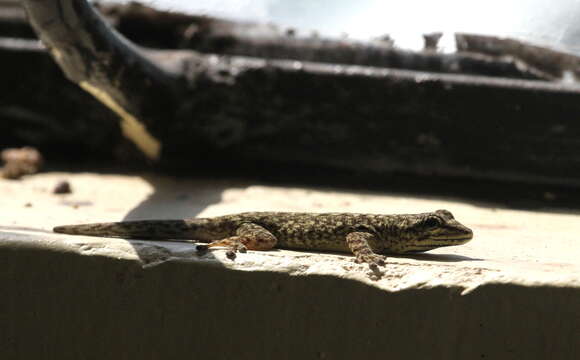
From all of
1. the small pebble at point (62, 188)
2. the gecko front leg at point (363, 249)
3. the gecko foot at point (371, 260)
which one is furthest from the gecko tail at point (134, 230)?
the small pebble at point (62, 188)

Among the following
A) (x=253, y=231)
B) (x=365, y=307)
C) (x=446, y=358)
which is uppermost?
(x=253, y=231)

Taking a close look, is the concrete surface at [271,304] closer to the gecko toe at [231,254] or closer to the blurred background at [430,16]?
the gecko toe at [231,254]

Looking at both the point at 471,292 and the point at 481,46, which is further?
the point at 481,46

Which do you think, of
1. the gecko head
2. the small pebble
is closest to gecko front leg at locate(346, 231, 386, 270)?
the gecko head

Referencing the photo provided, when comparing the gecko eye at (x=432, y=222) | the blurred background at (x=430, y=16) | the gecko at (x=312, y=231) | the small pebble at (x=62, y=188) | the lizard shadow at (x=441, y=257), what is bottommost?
the lizard shadow at (x=441, y=257)

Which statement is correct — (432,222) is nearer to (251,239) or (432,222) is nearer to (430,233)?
(430,233)

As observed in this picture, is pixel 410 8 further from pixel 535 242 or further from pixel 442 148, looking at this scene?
pixel 535 242

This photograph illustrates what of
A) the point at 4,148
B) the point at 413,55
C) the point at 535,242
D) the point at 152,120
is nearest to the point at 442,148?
the point at 413,55
